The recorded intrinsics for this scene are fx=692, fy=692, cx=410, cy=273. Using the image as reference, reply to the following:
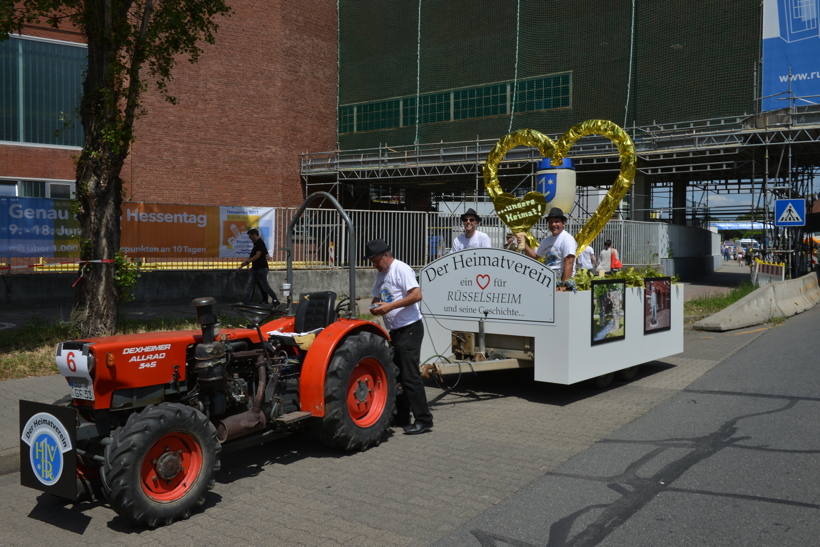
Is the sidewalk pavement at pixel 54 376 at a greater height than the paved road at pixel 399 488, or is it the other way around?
the sidewalk pavement at pixel 54 376

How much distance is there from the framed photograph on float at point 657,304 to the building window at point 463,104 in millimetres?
22842

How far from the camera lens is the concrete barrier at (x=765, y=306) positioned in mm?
14352

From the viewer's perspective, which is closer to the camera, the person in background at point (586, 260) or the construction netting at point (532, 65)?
the person in background at point (586, 260)

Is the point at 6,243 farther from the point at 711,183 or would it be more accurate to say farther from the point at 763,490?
the point at 711,183

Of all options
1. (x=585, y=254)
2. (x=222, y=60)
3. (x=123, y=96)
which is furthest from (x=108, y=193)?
(x=222, y=60)

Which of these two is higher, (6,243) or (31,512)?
(6,243)

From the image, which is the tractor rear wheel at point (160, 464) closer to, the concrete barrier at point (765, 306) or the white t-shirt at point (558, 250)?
the white t-shirt at point (558, 250)

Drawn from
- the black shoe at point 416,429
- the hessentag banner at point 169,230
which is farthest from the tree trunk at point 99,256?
the hessentag banner at point 169,230

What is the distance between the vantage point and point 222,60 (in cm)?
3125

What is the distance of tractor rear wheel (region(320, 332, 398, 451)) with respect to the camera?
18.5 ft

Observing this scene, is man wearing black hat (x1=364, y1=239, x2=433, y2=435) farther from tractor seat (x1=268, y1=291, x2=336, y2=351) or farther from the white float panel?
the white float panel

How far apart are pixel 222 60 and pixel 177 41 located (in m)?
21.9

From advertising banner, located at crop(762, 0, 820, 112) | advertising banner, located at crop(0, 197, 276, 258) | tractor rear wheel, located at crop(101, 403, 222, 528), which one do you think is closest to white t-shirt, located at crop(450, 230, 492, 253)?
tractor rear wheel, located at crop(101, 403, 222, 528)

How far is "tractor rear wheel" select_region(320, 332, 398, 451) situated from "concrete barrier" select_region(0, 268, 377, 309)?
932cm
